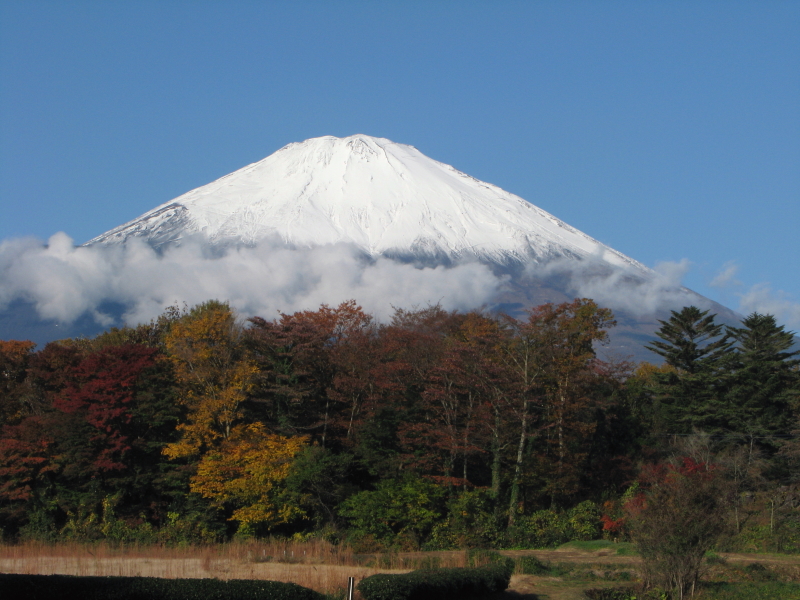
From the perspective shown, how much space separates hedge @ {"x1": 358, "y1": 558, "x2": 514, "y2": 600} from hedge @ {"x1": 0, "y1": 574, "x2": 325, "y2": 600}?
1346 mm

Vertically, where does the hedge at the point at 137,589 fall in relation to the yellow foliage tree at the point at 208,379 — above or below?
below

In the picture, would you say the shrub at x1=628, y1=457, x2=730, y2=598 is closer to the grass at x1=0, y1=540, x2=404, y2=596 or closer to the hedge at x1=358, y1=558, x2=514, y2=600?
the hedge at x1=358, y1=558, x2=514, y2=600

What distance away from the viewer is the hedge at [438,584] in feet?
47.1

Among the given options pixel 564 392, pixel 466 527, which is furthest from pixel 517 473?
pixel 564 392

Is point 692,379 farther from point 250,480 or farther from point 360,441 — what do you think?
point 250,480

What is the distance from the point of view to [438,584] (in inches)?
591

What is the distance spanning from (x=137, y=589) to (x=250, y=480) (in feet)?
49.6

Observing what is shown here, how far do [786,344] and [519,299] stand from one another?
14021cm

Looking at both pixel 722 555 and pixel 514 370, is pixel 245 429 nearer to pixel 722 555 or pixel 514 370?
pixel 514 370

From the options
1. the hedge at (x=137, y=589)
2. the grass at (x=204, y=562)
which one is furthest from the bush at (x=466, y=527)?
the hedge at (x=137, y=589)

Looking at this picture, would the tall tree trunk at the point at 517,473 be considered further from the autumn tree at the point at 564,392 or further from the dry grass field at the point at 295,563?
the dry grass field at the point at 295,563

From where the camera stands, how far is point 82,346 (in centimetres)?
4200

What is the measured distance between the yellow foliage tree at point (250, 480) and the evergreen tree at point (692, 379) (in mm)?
18434

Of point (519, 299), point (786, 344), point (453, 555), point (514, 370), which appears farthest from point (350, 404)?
point (519, 299)
